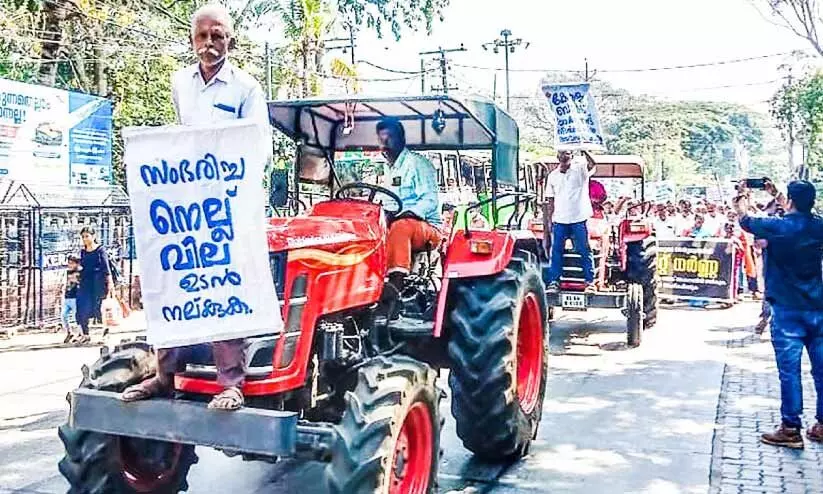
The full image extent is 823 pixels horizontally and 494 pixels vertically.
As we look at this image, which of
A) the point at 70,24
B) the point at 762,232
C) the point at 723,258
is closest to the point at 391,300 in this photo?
the point at 762,232

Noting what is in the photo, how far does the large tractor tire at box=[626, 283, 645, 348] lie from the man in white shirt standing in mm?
530

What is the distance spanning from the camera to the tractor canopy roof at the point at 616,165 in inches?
561

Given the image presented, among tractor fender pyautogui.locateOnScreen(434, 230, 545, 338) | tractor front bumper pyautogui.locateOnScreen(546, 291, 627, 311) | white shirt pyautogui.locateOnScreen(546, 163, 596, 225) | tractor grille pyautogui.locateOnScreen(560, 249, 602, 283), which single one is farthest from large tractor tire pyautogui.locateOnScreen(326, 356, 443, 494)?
tractor grille pyautogui.locateOnScreen(560, 249, 602, 283)

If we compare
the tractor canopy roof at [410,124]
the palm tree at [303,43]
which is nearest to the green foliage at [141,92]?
the palm tree at [303,43]

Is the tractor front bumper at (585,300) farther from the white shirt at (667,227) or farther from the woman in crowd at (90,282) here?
the white shirt at (667,227)

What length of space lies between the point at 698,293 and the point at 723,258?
77cm

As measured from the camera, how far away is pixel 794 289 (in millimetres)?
7070

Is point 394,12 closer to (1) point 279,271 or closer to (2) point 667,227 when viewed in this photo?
(2) point 667,227

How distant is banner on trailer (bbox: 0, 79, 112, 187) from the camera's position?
45.9 ft

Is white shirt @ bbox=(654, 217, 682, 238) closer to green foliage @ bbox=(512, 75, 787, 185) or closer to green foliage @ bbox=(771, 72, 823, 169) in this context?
green foliage @ bbox=(771, 72, 823, 169)

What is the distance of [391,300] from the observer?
239 inches

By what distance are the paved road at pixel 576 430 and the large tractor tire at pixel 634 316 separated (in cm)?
25

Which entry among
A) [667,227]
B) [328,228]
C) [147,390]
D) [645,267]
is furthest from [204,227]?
[667,227]

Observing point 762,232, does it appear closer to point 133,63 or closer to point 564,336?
point 564,336
